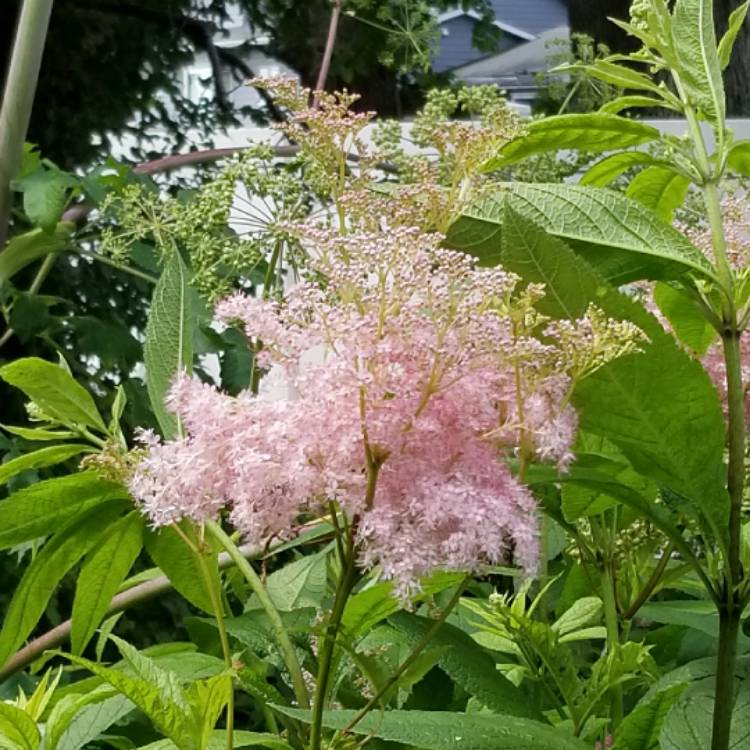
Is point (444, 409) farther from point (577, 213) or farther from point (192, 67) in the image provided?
point (192, 67)

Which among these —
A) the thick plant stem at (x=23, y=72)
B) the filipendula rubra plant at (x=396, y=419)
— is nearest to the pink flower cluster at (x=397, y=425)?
the filipendula rubra plant at (x=396, y=419)

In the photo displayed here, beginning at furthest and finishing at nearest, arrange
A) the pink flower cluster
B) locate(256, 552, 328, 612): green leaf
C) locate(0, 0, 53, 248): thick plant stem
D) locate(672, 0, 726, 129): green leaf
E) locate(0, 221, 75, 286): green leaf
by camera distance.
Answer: locate(0, 221, 75, 286): green leaf < locate(0, 0, 53, 248): thick plant stem < locate(256, 552, 328, 612): green leaf < locate(672, 0, 726, 129): green leaf < the pink flower cluster

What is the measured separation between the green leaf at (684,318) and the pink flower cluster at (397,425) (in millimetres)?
111

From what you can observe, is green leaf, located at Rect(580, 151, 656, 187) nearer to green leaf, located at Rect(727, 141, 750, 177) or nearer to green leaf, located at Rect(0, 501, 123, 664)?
green leaf, located at Rect(727, 141, 750, 177)

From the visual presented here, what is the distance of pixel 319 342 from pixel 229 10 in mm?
974

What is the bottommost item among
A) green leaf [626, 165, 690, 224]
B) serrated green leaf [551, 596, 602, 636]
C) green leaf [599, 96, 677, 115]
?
serrated green leaf [551, 596, 602, 636]

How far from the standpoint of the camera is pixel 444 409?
0.25 metres

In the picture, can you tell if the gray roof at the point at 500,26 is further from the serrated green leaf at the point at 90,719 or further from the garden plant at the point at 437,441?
the serrated green leaf at the point at 90,719

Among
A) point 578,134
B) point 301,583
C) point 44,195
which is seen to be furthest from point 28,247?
point 578,134

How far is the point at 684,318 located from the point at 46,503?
23 cm

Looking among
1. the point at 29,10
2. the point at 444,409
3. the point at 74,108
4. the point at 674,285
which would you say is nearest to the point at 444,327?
the point at 444,409

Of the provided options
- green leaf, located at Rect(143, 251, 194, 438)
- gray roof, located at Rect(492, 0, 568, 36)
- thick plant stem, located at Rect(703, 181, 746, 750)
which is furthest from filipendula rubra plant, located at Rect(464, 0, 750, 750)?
gray roof, located at Rect(492, 0, 568, 36)

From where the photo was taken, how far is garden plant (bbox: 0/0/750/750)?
248 mm

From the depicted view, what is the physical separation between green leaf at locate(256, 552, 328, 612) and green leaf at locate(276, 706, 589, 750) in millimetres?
171
